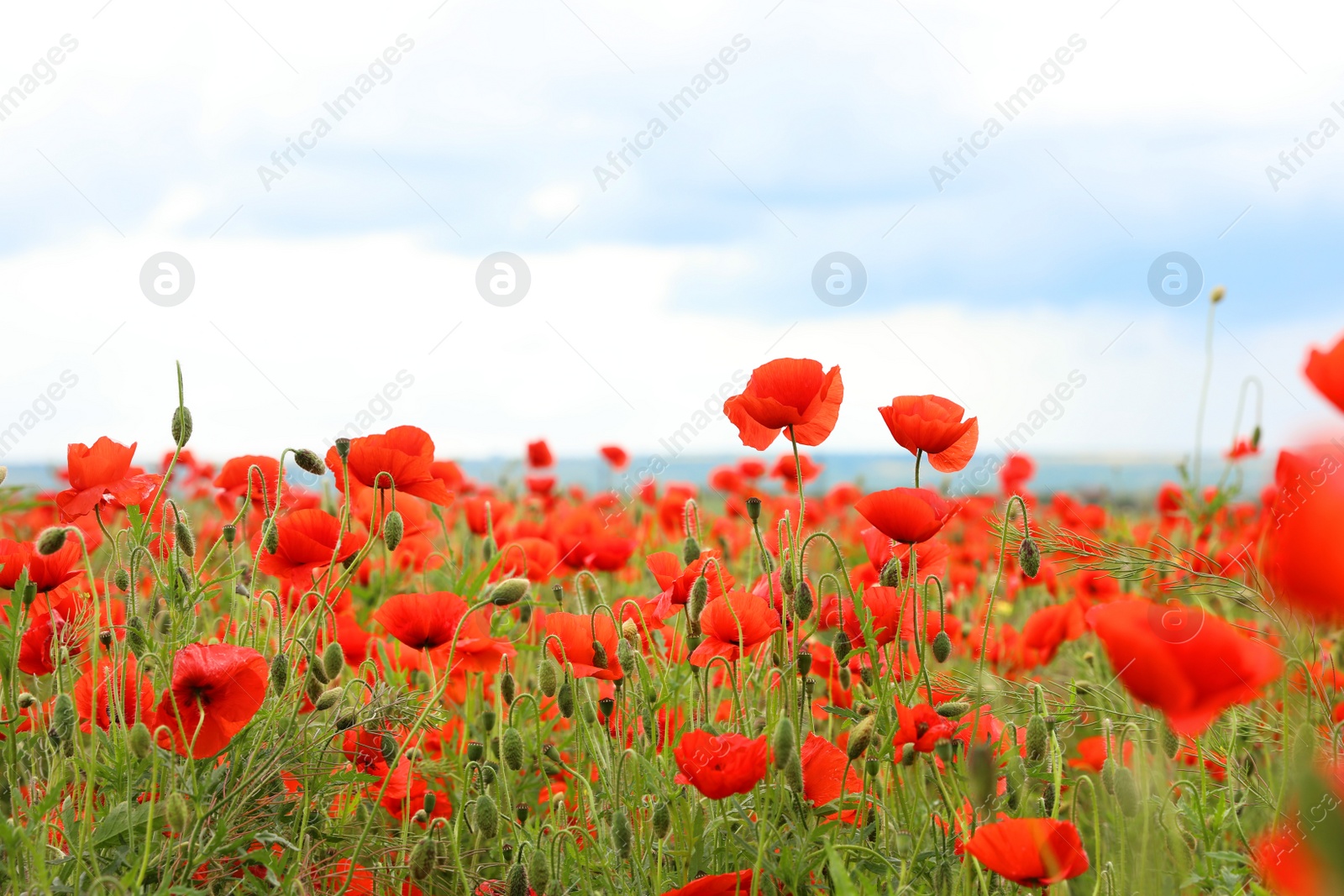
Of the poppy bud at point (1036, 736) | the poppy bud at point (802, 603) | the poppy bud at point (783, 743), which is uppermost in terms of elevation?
the poppy bud at point (802, 603)

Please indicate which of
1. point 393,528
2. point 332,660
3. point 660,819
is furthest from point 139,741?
point 660,819

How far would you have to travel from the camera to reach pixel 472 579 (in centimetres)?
262

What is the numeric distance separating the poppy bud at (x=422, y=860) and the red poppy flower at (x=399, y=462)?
558 millimetres

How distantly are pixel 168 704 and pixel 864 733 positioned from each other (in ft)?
3.18

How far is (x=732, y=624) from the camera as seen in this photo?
1.61 metres

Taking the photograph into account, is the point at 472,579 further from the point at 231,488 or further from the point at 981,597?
the point at 981,597

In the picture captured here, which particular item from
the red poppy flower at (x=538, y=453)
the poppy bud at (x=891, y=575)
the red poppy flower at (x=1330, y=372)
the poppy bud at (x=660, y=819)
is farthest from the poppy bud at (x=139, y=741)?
the red poppy flower at (x=538, y=453)

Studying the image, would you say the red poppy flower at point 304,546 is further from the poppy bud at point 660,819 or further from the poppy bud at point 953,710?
the poppy bud at point 953,710

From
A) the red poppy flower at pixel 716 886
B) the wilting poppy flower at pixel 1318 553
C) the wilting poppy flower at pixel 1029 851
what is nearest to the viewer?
the wilting poppy flower at pixel 1318 553

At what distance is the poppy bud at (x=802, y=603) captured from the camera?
1483 millimetres

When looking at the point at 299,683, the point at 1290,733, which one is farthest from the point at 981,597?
the point at 299,683

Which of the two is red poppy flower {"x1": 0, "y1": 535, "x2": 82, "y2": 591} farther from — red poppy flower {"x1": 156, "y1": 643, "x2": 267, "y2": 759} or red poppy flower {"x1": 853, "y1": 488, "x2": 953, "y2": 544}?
red poppy flower {"x1": 853, "y1": 488, "x2": 953, "y2": 544}

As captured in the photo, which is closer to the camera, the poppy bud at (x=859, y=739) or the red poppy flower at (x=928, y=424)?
the poppy bud at (x=859, y=739)

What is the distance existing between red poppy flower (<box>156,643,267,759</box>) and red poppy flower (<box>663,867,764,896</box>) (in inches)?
24.7
